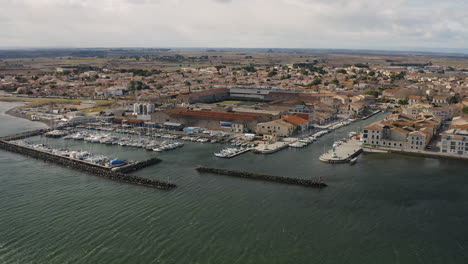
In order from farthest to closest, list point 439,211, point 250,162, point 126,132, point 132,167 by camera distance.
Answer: point 126,132 → point 250,162 → point 132,167 → point 439,211

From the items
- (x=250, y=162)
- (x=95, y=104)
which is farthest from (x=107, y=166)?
(x=95, y=104)

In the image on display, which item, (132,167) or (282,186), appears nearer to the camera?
(282,186)

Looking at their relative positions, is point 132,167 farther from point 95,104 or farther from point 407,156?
point 95,104

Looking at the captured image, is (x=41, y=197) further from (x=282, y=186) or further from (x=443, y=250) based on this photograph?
(x=443, y=250)

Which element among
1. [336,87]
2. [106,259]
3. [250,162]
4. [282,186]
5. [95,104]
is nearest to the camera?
[106,259]

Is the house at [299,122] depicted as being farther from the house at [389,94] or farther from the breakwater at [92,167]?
the house at [389,94]

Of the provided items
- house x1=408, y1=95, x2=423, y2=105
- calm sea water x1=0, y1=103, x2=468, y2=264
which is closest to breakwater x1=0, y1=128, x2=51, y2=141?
calm sea water x1=0, y1=103, x2=468, y2=264
